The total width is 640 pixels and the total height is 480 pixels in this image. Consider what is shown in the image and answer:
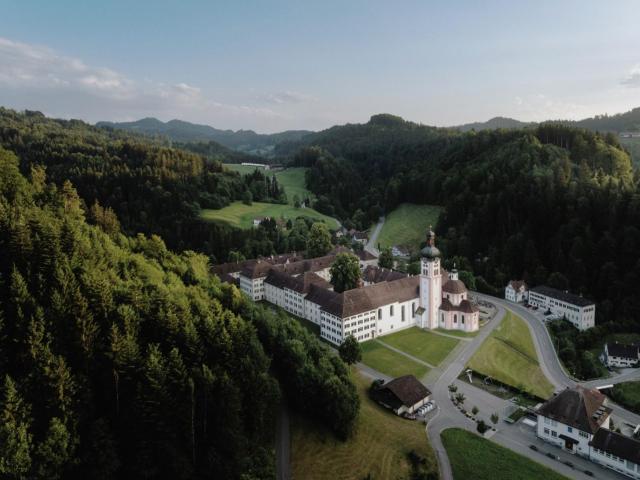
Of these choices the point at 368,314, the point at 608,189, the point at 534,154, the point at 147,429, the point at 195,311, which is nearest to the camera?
the point at 147,429

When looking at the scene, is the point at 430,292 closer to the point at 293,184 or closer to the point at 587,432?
the point at 587,432

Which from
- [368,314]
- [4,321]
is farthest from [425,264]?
[4,321]

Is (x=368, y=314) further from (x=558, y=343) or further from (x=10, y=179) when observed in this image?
(x=10, y=179)

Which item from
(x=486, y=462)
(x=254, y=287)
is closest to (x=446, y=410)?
(x=486, y=462)

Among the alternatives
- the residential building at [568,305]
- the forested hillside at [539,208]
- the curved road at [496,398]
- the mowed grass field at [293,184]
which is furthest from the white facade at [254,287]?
the mowed grass field at [293,184]

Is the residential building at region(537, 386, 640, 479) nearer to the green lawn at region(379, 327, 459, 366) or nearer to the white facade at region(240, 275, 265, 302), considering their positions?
the green lawn at region(379, 327, 459, 366)

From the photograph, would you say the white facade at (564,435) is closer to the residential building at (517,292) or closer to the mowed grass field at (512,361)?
the mowed grass field at (512,361)

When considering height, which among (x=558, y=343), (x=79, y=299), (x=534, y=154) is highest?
(x=534, y=154)
